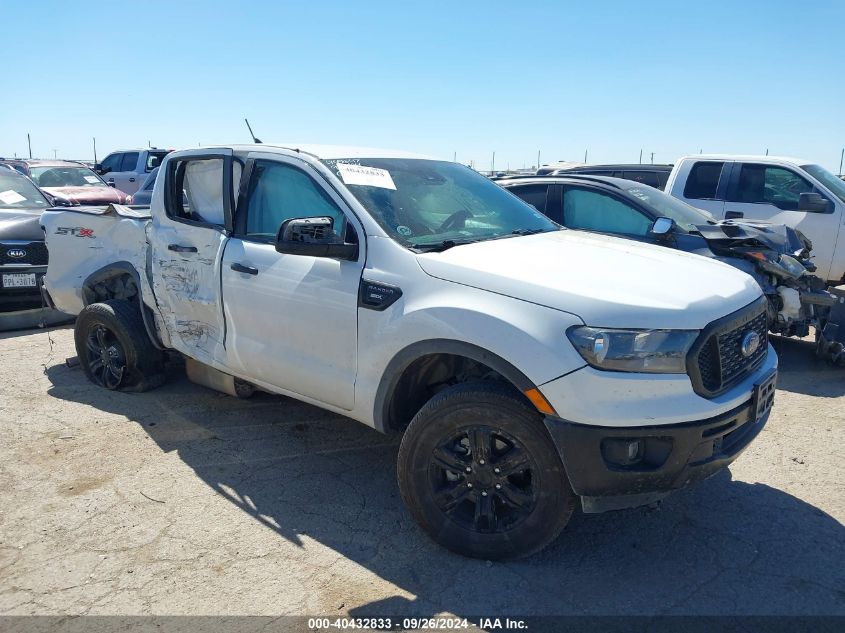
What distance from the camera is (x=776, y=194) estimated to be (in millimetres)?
8461

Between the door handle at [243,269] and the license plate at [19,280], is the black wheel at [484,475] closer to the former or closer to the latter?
the door handle at [243,269]

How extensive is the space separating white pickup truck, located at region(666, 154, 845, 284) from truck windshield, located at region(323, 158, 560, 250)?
533 cm

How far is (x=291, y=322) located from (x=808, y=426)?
369cm

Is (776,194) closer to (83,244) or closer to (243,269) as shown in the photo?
(243,269)

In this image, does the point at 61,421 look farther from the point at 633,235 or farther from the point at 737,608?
the point at 633,235

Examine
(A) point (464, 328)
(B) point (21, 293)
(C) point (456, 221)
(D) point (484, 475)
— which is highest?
(C) point (456, 221)

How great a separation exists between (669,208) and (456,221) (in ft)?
12.0

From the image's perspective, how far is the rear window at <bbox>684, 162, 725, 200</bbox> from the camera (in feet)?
28.6

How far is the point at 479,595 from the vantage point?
9.46ft

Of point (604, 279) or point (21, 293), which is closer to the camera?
point (604, 279)

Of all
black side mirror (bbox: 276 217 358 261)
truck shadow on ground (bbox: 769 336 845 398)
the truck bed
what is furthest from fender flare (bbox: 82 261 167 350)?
truck shadow on ground (bbox: 769 336 845 398)

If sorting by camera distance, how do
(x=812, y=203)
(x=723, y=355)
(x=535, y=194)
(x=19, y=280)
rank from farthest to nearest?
(x=812, y=203) < (x=19, y=280) < (x=535, y=194) < (x=723, y=355)

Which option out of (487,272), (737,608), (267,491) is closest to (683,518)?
(737,608)

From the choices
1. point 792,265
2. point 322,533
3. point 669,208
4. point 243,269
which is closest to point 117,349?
point 243,269
